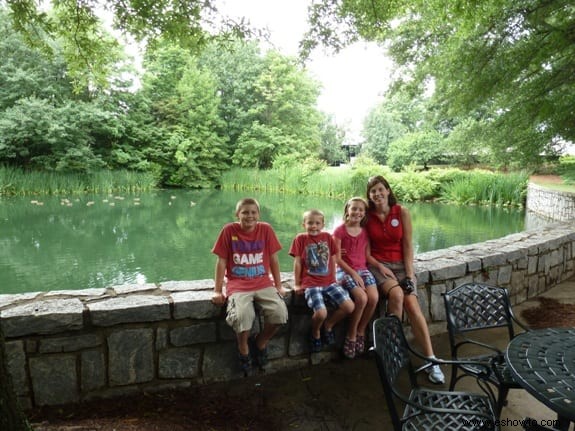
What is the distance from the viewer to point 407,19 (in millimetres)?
7328

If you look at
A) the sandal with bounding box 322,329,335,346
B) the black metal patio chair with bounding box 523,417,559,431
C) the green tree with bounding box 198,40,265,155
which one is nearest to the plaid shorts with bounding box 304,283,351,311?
the sandal with bounding box 322,329,335,346

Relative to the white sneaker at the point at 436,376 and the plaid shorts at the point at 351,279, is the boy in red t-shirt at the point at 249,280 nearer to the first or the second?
the plaid shorts at the point at 351,279

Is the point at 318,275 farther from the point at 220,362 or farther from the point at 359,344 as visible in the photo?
the point at 220,362

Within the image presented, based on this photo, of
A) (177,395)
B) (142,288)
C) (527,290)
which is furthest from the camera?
(527,290)

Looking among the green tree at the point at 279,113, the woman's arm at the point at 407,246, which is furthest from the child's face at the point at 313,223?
the green tree at the point at 279,113

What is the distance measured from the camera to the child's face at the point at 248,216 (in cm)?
240

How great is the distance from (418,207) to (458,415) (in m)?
14.7

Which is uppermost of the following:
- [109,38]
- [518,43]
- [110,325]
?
[518,43]

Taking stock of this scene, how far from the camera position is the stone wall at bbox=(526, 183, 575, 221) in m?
9.80

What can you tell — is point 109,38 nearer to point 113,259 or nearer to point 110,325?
point 110,325

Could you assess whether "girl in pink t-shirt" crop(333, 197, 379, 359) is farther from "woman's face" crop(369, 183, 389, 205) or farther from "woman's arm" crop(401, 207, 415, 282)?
"woman's arm" crop(401, 207, 415, 282)

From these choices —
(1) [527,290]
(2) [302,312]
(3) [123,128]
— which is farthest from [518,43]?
(3) [123,128]

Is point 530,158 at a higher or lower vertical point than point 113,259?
higher

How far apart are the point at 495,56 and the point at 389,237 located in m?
4.87
